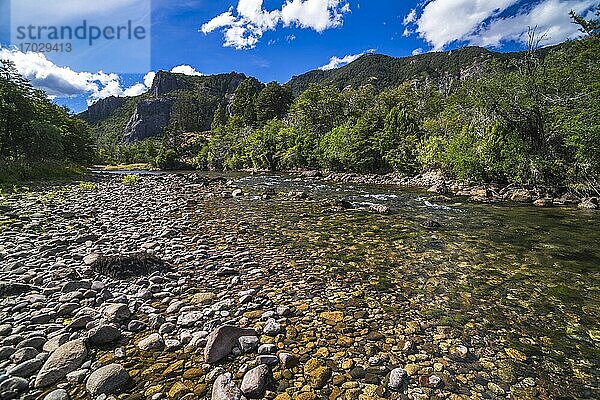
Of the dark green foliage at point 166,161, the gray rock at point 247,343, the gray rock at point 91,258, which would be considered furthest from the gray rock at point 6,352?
the dark green foliage at point 166,161

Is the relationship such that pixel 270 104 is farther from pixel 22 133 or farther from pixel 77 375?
pixel 77 375

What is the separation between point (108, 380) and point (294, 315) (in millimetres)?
2844

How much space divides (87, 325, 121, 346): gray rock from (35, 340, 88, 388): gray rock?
0.65 feet

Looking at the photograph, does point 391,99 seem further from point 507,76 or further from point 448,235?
point 448,235

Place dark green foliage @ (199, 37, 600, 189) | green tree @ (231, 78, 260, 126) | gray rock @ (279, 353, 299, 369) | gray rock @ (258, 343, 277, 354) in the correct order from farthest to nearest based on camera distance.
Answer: green tree @ (231, 78, 260, 126), dark green foliage @ (199, 37, 600, 189), gray rock @ (258, 343, 277, 354), gray rock @ (279, 353, 299, 369)

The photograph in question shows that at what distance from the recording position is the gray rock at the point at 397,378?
145 inches

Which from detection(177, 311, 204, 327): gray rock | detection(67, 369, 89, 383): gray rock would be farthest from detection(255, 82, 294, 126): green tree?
detection(67, 369, 89, 383): gray rock

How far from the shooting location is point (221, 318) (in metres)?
5.20

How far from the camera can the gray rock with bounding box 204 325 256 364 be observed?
4109mm

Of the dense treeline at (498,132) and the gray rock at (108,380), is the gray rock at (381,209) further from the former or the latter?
the dense treeline at (498,132)

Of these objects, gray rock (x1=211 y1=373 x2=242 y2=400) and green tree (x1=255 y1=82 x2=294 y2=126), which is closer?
gray rock (x1=211 y1=373 x2=242 y2=400)

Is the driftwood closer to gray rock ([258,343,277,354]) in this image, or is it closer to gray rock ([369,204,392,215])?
gray rock ([258,343,277,354])

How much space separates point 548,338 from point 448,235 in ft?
22.7

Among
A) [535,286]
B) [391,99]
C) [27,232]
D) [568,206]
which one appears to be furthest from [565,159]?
[391,99]
